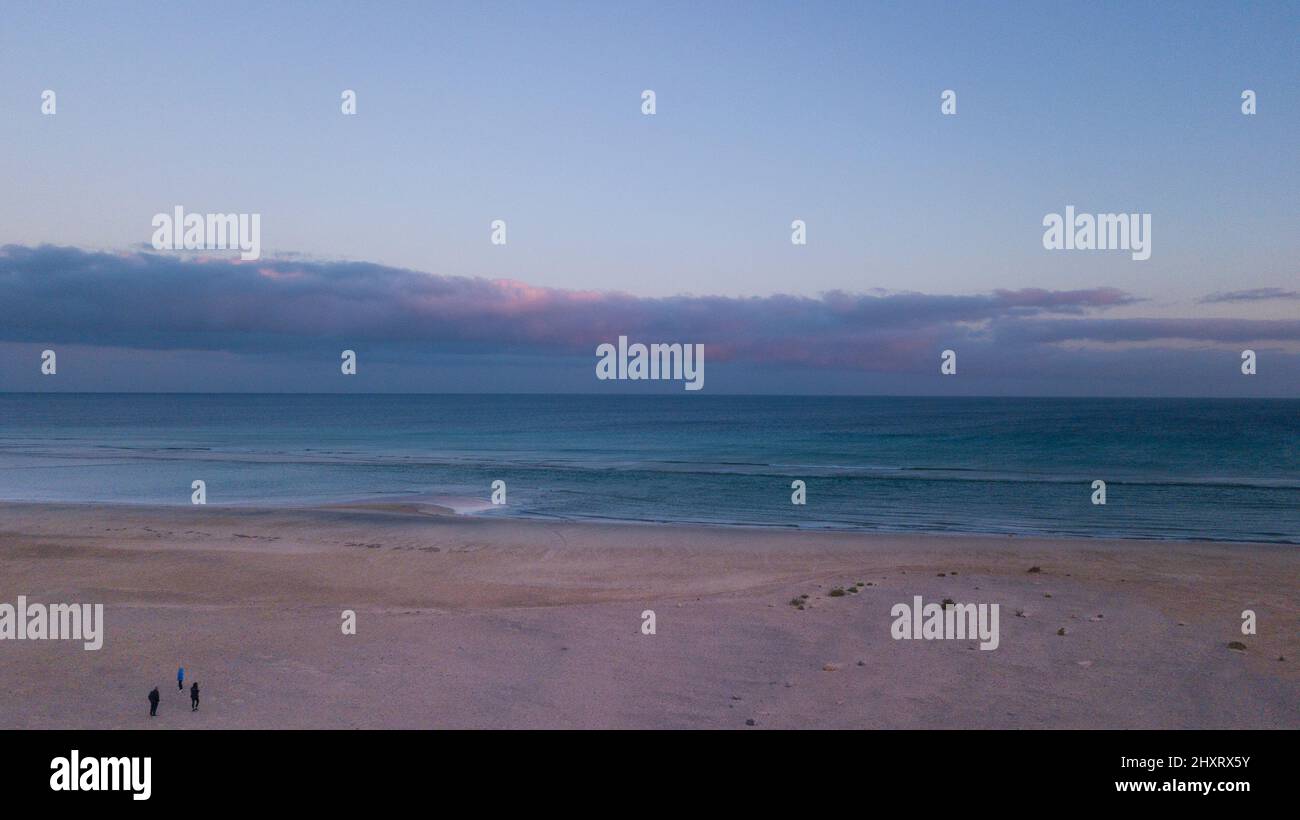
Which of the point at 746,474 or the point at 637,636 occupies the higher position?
the point at 746,474

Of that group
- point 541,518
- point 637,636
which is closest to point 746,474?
point 541,518

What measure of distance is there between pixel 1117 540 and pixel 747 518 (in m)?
13.5

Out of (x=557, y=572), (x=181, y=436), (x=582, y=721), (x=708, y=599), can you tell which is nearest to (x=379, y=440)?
(x=181, y=436)

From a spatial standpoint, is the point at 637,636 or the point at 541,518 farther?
the point at 541,518

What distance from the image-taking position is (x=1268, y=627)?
1562 cm

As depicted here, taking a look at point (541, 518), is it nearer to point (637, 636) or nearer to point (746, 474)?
point (637, 636)

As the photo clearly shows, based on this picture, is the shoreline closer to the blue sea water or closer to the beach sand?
the blue sea water

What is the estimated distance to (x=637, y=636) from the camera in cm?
1477

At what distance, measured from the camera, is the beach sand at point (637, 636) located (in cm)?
1099

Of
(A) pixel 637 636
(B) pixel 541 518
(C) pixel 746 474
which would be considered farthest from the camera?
(C) pixel 746 474

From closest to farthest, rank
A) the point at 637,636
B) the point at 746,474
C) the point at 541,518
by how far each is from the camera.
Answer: the point at 637,636 < the point at 541,518 < the point at 746,474

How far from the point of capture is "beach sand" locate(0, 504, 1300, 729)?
1099 cm

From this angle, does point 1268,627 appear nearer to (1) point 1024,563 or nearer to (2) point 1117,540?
(1) point 1024,563

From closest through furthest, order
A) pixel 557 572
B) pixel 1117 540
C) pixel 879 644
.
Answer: pixel 879 644
pixel 557 572
pixel 1117 540
